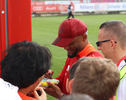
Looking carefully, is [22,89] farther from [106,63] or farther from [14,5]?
[14,5]

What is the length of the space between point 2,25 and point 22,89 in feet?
3.75

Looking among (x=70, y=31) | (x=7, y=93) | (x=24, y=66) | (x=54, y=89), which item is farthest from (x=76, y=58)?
(x=7, y=93)

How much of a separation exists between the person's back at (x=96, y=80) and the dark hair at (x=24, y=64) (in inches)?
20.3

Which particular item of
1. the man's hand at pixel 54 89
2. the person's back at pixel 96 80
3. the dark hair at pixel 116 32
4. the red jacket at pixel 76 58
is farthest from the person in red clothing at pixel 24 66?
the dark hair at pixel 116 32

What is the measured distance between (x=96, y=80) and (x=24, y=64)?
69cm

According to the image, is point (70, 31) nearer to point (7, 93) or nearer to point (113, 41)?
point (113, 41)

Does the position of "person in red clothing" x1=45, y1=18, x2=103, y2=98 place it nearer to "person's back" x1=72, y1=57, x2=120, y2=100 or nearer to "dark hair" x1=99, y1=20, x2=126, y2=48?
"dark hair" x1=99, y1=20, x2=126, y2=48

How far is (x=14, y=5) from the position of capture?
2.94 metres

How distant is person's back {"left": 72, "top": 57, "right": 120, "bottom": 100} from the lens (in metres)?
1.50

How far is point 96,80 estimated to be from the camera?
1512mm

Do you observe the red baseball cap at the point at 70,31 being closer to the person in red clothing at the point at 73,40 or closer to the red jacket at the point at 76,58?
the person in red clothing at the point at 73,40

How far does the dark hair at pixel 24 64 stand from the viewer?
77.5 inches

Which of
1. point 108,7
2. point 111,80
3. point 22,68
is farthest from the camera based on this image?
point 108,7

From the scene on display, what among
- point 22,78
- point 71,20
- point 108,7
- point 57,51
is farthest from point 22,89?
point 108,7
